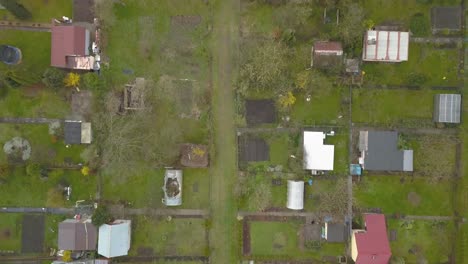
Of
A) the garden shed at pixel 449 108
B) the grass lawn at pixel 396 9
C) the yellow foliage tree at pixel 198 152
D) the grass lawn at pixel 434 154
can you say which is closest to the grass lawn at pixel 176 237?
the yellow foliage tree at pixel 198 152

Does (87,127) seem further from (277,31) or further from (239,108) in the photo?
(277,31)

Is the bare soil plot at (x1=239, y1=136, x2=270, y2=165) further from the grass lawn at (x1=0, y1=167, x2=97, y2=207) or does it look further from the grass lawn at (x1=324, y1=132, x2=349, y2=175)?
the grass lawn at (x1=0, y1=167, x2=97, y2=207)

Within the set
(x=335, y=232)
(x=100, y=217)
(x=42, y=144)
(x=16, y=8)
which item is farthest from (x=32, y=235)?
(x=335, y=232)

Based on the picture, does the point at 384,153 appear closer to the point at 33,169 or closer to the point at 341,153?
the point at 341,153

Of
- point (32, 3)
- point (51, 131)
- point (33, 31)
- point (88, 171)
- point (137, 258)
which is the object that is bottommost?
point (137, 258)

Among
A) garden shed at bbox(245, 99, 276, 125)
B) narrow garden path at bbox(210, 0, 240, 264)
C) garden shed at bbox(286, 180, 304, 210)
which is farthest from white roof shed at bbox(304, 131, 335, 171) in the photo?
narrow garden path at bbox(210, 0, 240, 264)

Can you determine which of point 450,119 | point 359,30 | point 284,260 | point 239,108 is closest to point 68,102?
point 239,108

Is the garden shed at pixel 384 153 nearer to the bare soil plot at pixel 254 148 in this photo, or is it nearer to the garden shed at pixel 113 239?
the bare soil plot at pixel 254 148
